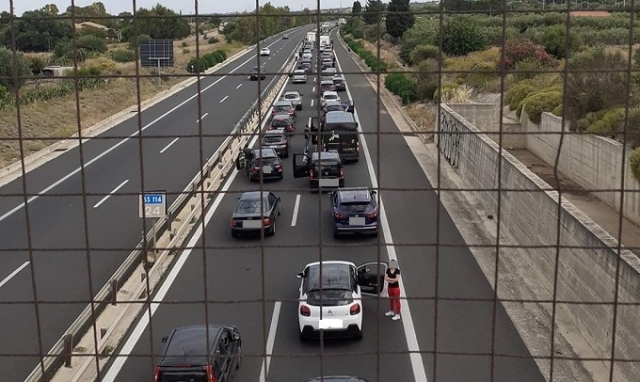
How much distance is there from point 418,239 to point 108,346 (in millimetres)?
7332

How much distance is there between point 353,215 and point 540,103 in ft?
30.4

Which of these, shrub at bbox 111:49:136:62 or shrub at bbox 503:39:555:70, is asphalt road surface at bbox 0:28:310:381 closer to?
shrub at bbox 111:49:136:62

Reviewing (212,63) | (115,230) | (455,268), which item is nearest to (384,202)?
(455,268)

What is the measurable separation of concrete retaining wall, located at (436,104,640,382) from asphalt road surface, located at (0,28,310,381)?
17.1 ft

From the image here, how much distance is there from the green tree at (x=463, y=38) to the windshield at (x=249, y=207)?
22303 millimetres

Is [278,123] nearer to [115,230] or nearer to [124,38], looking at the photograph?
[124,38]

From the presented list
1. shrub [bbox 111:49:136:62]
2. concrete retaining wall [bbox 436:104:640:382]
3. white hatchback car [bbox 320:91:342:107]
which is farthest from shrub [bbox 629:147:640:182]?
white hatchback car [bbox 320:91:342:107]

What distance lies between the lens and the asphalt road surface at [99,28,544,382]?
995 cm

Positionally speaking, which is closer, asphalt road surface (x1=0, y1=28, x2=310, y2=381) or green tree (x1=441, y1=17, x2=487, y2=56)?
asphalt road surface (x1=0, y1=28, x2=310, y2=381)

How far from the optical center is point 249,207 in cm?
1708

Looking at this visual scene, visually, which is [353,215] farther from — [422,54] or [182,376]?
[422,54]

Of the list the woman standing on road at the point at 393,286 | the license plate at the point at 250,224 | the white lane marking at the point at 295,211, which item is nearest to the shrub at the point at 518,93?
the white lane marking at the point at 295,211

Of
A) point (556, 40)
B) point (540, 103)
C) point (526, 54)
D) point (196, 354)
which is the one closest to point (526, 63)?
point (526, 54)

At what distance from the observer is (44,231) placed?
56.6 feet
